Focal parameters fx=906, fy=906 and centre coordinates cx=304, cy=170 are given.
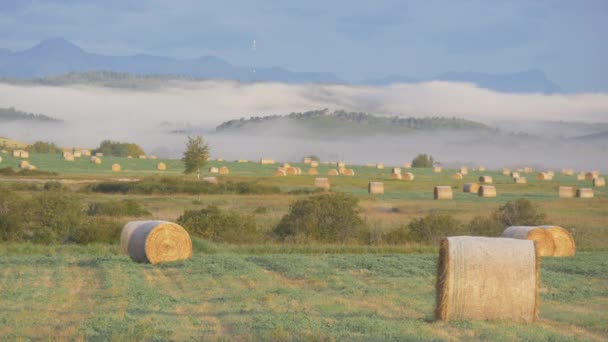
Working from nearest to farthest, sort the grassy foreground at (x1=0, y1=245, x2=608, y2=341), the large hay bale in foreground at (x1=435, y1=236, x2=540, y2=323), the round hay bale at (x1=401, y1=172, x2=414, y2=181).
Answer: the grassy foreground at (x1=0, y1=245, x2=608, y2=341) < the large hay bale in foreground at (x1=435, y1=236, x2=540, y2=323) < the round hay bale at (x1=401, y1=172, x2=414, y2=181)

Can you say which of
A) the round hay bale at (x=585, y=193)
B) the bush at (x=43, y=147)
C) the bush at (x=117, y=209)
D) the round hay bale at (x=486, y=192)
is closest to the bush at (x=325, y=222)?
the bush at (x=117, y=209)

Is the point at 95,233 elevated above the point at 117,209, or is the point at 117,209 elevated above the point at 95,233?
the point at 117,209

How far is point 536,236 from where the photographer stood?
80.3 ft

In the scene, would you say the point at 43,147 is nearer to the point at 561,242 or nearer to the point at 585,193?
the point at 585,193

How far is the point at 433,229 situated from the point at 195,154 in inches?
1287

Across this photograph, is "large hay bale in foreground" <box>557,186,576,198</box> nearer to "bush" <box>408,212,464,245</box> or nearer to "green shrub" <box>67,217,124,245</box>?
"bush" <box>408,212,464,245</box>

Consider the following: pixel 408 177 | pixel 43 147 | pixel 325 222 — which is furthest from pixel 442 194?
pixel 43 147

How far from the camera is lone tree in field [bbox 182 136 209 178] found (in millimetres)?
62375

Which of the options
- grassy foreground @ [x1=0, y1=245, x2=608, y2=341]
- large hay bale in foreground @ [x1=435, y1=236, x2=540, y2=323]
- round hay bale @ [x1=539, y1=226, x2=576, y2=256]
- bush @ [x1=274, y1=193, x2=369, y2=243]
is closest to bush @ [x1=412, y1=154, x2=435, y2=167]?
bush @ [x1=274, y1=193, x2=369, y2=243]

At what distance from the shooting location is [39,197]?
3164cm

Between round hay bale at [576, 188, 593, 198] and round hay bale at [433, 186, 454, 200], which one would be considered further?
round hay bale at [576, 188, 593, 198]

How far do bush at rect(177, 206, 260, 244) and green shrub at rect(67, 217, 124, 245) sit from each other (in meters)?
2.45

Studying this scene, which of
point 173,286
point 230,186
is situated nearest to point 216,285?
point 173,286

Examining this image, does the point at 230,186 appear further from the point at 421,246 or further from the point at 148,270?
the point at 148,270
